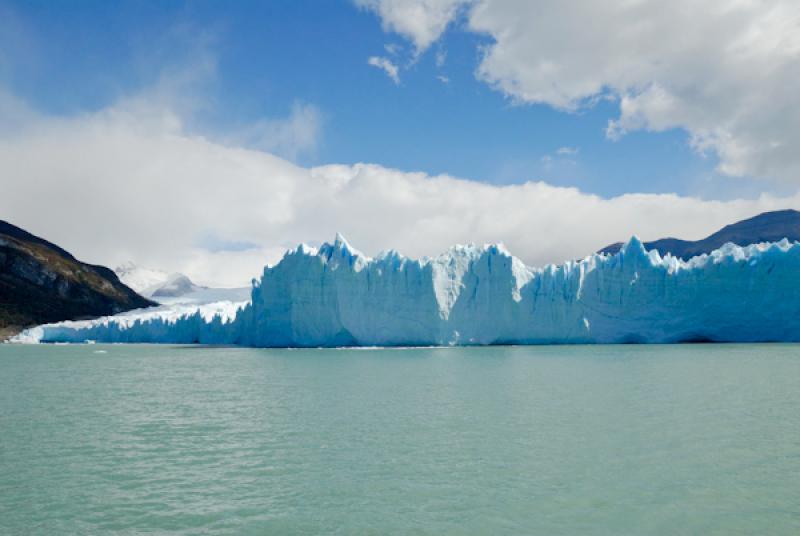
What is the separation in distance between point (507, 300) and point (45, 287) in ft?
255

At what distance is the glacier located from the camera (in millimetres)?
33750

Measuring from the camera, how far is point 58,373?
2297 centimetres

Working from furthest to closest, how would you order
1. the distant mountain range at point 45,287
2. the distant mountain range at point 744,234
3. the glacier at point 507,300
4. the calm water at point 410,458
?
the distant mountain range at point 744,234
the distant mountain range at point 45,287
the glacier at point 507,300
the calm water at point 410,458

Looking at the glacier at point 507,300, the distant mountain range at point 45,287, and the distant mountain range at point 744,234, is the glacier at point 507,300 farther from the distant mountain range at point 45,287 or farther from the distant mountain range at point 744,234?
the distant mountain range at point 744,234

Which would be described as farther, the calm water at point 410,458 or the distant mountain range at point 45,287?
the distant mountain range at point 45,287

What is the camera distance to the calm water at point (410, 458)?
20.0 ft

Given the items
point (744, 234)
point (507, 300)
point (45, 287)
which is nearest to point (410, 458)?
point (507, 300)

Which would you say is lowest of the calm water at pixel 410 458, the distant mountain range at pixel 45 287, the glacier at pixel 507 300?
the calm water at pixel 410 458

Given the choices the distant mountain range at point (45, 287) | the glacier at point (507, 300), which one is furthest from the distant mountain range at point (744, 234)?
the distant mountain range at point (45, 287)

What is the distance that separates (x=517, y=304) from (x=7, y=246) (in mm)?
81619

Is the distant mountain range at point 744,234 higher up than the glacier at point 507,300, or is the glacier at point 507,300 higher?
the distant mountain range at point 744,234

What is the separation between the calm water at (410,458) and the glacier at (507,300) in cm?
1831

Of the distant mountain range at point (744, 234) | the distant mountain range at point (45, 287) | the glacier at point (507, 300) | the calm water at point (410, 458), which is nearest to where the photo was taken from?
the calm water at point (410, 458)

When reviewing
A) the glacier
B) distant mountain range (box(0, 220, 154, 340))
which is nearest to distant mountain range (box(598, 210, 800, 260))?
the glacier
